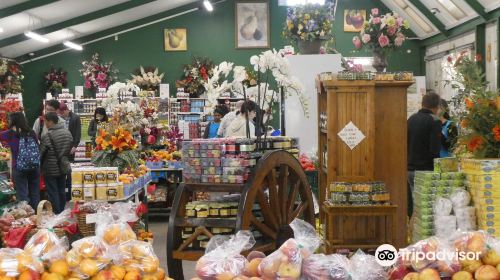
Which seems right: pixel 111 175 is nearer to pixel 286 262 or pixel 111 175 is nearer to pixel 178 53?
pixel 286 262

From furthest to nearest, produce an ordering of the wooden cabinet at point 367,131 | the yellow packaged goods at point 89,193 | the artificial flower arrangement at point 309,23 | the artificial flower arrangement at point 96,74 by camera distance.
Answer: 1. the artificial flower arrangement at point 96,74
2. the artificial flower arrangement at point 309,23
3. the yellow packaged goods at point 89,193
4. the wooden cabinet at point 367,131

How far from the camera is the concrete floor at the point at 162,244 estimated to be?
18.5 ft

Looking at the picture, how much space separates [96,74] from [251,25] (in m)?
4.03

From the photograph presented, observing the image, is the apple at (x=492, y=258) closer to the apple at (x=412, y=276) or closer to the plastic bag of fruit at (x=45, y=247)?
the apple at (x=412, y=276)

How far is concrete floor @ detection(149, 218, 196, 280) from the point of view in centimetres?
563

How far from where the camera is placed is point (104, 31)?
16.2 meters

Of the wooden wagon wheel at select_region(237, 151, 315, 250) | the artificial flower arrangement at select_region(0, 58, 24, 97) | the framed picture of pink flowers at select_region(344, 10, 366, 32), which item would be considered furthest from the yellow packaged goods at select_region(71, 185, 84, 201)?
the framed picture of pink flowers at select_region(344, 10, 366, 32)

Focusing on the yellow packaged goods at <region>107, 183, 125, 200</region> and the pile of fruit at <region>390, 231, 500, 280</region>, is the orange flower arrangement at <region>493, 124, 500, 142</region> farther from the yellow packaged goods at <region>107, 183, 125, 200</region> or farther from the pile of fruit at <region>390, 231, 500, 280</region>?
the yellow packaged goods at <region>107, 183, 125, 200</region>

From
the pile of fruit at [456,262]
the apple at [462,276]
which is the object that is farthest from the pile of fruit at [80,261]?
the apple at [462,276]

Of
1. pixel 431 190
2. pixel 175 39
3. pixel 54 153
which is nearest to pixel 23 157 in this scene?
pixel 54 153

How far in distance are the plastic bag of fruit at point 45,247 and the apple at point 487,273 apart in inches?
55.6

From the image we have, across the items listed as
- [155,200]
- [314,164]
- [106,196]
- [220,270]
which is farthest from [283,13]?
[220,270]

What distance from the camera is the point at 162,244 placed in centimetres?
703

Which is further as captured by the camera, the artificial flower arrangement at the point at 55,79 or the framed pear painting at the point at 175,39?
the framed pear painting at the point at 175,39
